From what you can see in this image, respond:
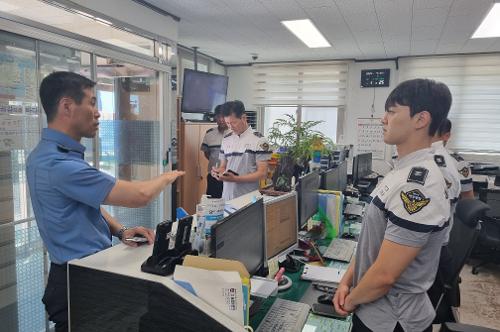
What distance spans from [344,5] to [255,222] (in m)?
2.83

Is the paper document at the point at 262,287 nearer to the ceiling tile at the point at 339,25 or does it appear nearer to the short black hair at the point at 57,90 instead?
the short black hair at the point at 57,90

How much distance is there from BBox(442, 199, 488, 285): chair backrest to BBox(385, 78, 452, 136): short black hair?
920 mm


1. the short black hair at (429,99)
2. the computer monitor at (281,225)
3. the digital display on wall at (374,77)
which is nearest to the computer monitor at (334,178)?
the computer monitor at (281,225)

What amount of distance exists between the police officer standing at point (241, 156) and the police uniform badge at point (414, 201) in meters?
1.88

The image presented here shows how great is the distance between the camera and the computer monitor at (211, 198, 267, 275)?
1.26 metres

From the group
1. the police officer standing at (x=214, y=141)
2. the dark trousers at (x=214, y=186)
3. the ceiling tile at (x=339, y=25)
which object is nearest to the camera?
the ceiling tile at (x=339, y=25)

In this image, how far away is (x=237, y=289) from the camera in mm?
978

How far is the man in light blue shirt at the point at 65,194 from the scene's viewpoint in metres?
1.34

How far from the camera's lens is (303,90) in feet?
21.7

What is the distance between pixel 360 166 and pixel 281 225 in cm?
327

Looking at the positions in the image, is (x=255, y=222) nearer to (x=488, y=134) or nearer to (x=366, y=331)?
(x=366, y=331)

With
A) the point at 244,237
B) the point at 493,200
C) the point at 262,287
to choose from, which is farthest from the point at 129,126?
the point at 493,200

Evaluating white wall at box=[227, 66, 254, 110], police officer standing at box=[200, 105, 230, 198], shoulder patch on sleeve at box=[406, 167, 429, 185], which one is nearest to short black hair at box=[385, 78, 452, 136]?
shoulder patch on sleeve at box=[406, 167, 429, 185]

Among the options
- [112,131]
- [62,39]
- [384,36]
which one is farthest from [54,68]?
[384,36]
